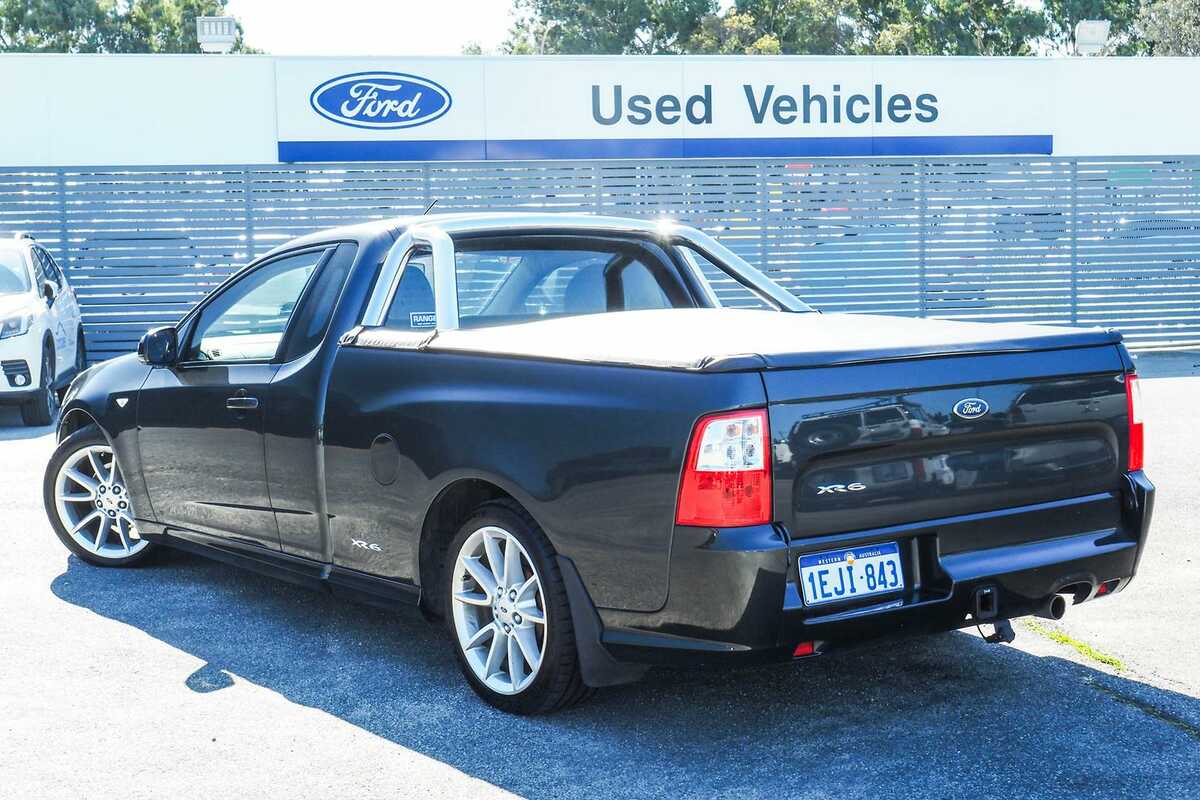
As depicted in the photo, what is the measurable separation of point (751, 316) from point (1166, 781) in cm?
221

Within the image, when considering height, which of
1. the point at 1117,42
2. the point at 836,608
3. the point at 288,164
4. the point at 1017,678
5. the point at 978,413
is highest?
the point at 1117,42

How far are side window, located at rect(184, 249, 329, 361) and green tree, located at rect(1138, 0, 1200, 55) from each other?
4770 centimetres

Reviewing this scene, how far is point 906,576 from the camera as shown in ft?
13.3

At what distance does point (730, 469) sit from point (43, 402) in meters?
11.0

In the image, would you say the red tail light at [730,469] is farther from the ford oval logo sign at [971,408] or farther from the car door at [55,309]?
the car door at [55,309]

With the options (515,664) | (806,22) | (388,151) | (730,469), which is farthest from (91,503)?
(806,22)

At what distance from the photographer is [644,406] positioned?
12.9 ft

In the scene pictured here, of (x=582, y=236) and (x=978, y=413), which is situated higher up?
(x=582, y=236)

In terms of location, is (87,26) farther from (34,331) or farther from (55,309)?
(34,331)

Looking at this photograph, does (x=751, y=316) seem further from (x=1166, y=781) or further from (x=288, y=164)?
(x=288, y=164)

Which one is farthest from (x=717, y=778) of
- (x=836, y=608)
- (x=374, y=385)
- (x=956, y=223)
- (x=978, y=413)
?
(x=956, y=223)

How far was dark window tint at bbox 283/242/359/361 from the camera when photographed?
17.5 feet

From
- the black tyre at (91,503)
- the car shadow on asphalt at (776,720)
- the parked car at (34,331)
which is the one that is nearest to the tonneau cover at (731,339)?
the car shadow on asphalt at (776,720)

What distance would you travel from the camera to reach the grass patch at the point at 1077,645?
493 cm
